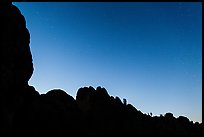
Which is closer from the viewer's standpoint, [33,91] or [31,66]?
[31,66]

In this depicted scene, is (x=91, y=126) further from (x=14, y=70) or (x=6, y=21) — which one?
(x=6, y=21)

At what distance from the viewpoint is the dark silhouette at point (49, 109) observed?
35438mm

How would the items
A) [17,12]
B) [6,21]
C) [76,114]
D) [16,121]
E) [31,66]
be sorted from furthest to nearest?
1. [76,114]
2. [31,66]
3. [16,121]
4. [17,12]
5. [6,21]

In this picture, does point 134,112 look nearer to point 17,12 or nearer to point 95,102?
point 95,102

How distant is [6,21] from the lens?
35875 millimetres

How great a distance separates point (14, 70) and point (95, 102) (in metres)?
41.7

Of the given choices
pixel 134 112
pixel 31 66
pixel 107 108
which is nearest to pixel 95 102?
pixel 107 108

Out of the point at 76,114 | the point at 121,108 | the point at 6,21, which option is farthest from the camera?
the point at 121,108

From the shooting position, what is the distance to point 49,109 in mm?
55469

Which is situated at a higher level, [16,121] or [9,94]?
[9,94]

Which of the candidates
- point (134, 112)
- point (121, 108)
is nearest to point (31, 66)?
point (121, 108)

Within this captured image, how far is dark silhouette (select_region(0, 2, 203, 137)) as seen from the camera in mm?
35438

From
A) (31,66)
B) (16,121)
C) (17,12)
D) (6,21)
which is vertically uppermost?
(17,12)

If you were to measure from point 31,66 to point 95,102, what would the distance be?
34.3 metres
